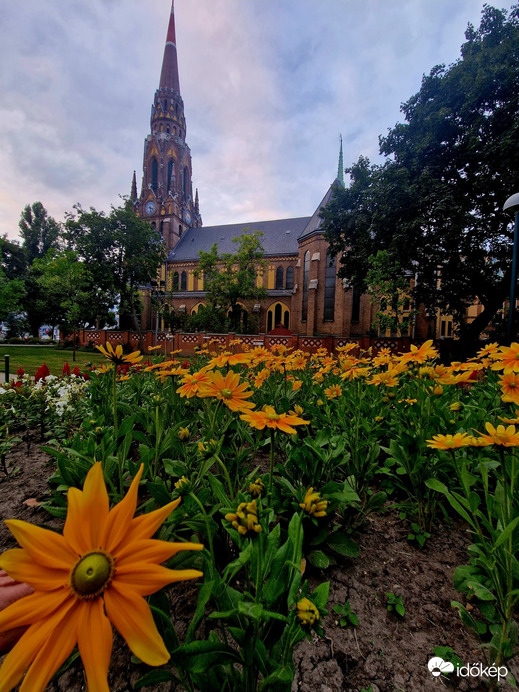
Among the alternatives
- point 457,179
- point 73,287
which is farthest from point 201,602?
point 73,287

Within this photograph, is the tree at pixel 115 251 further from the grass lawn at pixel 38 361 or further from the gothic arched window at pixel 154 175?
the gothic arched window at pixel 154 175

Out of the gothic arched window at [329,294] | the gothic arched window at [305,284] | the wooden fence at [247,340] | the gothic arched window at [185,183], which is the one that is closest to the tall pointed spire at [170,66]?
the gothic arched window at [185,183]

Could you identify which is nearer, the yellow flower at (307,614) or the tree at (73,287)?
the yellow flower at (307,614)

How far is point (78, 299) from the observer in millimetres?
18266

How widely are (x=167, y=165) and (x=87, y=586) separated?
41.1 meters

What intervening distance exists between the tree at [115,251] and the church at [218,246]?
431 centimetres

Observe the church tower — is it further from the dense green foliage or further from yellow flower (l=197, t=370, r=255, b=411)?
yellow flower (l=197, t=370, r=255, b=411)

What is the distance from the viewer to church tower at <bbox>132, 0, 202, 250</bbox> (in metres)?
33.5

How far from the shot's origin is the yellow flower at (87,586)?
0.39 metres

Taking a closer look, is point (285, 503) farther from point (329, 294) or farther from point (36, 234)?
point (36, 234)

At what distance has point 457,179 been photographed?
11.6 m

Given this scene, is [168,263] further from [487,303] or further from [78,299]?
[487,303]

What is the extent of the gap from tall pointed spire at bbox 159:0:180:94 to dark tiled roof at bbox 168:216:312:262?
56.4 ft

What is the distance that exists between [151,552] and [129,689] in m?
0.76
